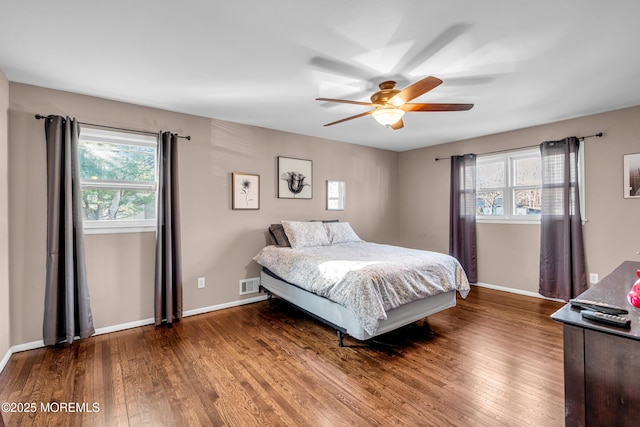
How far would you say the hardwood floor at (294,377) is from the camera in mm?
1758

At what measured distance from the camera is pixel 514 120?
12.4 feet

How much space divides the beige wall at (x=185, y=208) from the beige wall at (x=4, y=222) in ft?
0.30

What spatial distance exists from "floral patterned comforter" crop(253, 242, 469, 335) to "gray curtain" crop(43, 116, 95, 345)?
1.86 m

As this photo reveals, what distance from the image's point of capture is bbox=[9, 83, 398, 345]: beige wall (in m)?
2.57

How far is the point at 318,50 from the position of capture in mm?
2107

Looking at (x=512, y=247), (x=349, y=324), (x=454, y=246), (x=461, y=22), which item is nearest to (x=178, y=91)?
(x=461, y=22)

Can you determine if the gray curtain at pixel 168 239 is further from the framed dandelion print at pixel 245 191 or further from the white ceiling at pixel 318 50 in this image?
the framed dandelion print at pixel 245 191

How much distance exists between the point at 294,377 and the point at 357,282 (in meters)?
0.84

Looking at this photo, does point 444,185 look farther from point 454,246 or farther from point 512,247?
point 512,247

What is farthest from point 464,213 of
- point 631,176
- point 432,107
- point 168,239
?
point 168,239

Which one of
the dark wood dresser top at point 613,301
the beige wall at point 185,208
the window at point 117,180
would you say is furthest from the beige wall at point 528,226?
the window at point 117,180

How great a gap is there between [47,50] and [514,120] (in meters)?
4.74

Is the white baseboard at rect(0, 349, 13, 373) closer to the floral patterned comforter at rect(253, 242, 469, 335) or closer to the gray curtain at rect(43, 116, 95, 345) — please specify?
the gray curtain at rect(43, 116, 95, 345)

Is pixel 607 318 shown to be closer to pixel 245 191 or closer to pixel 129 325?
pixel 245 191
